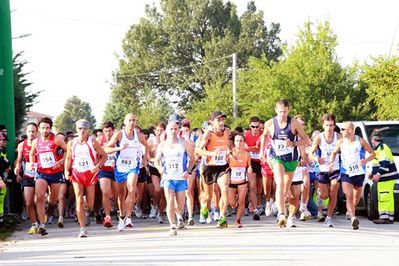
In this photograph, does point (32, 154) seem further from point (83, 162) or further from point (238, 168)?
point (238, 168)

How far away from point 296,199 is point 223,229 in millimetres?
1410

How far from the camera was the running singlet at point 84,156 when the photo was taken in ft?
43.5

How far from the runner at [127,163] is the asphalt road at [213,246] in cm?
43

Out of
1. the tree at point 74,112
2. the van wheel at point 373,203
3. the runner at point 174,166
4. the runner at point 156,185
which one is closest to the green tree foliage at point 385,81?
the van wheel at point 373,203

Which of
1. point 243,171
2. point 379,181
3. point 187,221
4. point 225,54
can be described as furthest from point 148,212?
point 225,54

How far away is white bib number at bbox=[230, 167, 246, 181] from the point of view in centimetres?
1443

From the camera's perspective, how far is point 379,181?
15.3 meters

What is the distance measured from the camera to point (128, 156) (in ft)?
46.1

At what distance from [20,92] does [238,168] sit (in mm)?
28314

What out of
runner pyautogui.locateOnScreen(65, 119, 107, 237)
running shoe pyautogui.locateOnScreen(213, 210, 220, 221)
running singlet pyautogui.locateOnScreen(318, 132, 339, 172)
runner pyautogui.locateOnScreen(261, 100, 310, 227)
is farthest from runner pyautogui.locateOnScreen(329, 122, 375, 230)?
runner pyautogui.locateOnScreen(65, 119, 107, 237)

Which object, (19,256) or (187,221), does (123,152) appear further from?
(19,256)

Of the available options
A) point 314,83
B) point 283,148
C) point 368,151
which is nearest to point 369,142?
point 368,151

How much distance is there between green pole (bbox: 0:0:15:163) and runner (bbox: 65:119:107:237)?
3.40 meters

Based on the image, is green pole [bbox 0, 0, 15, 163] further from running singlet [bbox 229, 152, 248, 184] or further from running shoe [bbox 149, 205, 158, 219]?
running singlet [bbox 229, 152, 248, 184]
